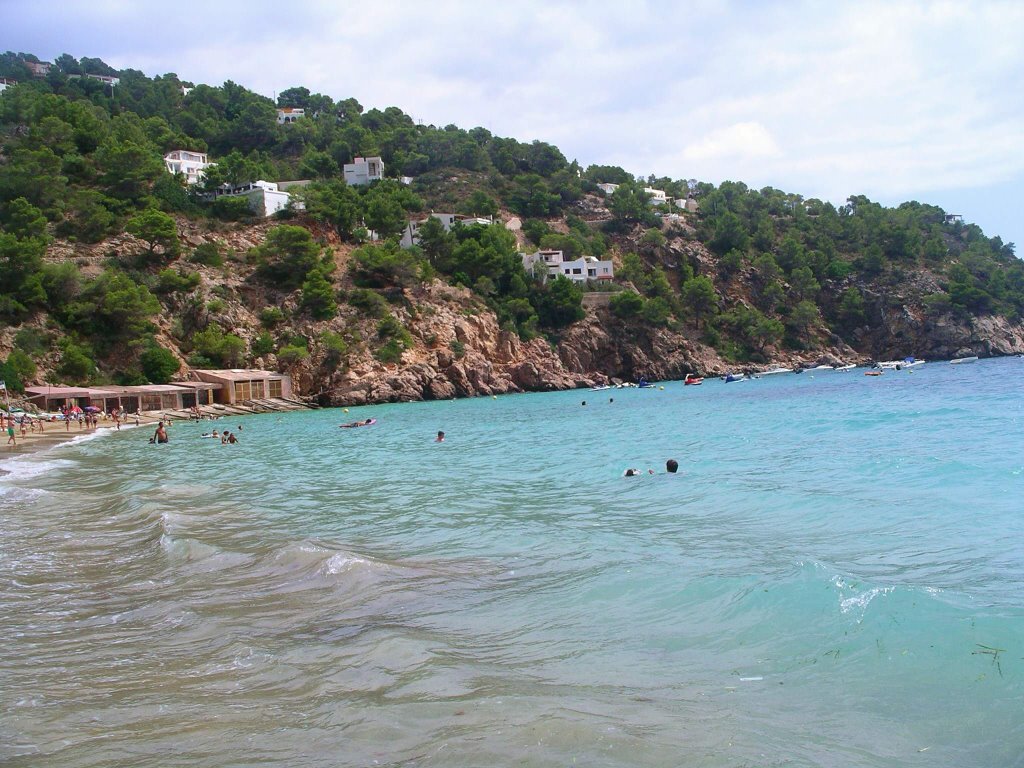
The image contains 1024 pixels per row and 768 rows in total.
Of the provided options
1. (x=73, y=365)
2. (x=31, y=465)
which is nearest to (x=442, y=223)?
(x=73, y=365)

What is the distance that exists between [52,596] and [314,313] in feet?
175

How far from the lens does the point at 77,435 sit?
35.5m

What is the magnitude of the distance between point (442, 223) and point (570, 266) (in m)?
14.5

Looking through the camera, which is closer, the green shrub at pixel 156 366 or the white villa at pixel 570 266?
the green shrub at pixel 156 366

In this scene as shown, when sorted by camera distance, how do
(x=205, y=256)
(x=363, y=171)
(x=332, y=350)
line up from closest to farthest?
(x=332, y=350)
(x=205, y=256)
(x=363, y=171)

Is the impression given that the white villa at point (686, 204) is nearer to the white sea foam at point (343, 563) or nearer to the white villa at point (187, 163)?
the white villa at point (187, 163)

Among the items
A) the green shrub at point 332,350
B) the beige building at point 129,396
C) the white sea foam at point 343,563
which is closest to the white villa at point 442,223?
the green shrub at point 332,350

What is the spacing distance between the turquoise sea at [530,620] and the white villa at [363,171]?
75.6 m

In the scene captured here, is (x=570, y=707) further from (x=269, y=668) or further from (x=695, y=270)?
(x=695, y=270)

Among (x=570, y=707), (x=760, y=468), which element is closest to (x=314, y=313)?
(x=760, y=468)

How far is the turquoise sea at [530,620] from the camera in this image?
183 inches

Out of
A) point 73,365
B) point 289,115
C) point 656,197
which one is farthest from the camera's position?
point 289,115

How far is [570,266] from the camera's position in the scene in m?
82.6

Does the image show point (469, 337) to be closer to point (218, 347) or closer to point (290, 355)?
point (290, 355)
